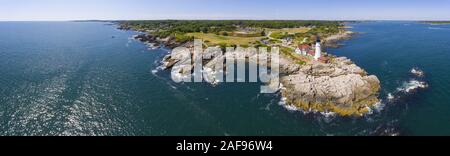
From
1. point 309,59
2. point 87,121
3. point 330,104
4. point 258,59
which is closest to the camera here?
point 87,121

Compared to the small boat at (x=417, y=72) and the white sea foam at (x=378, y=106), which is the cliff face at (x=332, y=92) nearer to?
the white sea foam at (x=378, y=106)

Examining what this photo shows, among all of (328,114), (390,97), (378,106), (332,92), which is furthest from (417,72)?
(328,114)

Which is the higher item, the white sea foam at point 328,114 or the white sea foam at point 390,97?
the white sea foam at point 390,97

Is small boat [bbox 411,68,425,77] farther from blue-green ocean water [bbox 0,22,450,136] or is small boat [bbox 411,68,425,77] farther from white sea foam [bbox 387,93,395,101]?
white sea foam [bbox 387,93,395,101]

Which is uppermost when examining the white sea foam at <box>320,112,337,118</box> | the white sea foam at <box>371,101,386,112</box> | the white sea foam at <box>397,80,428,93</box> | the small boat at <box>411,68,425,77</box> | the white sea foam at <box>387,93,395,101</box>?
the small boat at <box>411,68,425,77</box>

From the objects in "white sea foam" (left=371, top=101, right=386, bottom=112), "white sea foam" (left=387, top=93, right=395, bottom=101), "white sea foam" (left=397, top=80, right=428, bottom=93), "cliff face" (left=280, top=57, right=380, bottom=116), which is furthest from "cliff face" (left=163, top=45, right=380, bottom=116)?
"white sea foam" (left=397, top=80, right=428, bottom=93)

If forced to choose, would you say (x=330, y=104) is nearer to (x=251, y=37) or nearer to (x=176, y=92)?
(x=176, y=92)

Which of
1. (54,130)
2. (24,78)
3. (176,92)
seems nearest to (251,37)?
(176,92)

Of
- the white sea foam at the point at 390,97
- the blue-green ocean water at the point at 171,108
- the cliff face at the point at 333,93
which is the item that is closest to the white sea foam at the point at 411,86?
the blue-green ocean water at the point at 171,108
